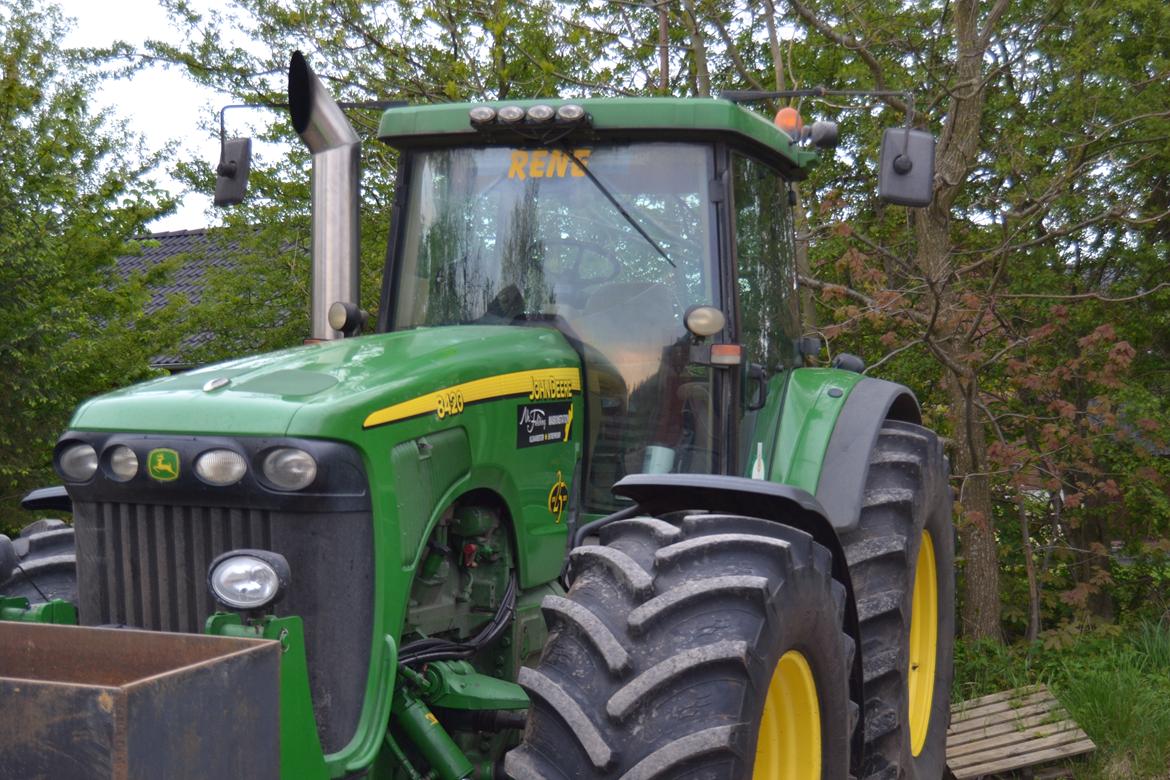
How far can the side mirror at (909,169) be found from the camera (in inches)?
167

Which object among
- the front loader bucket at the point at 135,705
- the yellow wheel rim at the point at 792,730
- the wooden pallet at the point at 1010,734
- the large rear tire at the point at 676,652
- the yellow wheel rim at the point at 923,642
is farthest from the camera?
the wooden pallet at the point at 1010,734

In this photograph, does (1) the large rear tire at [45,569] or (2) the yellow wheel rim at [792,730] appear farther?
(1) the large rear tire at [45,569]

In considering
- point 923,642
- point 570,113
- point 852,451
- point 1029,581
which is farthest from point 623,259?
point 1029,581

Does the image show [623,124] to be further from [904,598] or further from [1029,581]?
[1029,581]

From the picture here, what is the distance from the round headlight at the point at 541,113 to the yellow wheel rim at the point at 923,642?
2.24 m

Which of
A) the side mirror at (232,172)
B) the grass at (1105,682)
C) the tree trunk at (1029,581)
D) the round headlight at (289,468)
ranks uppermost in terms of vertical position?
the side mirror at (232,172)

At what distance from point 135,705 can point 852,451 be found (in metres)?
2.73

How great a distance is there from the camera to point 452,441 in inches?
138

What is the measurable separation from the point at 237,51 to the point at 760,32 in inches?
170

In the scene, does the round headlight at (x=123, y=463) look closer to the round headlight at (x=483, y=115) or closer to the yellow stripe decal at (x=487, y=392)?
the yellow stripe decal at (x=487, y=392)

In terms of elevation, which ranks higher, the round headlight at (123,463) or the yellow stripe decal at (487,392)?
the yellow stripe decal at (487,392)

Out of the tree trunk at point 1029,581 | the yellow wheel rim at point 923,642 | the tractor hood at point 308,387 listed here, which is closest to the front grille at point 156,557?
the tractor hood at point 308,387

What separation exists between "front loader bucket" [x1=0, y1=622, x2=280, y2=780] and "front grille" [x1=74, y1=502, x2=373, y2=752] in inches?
16.4

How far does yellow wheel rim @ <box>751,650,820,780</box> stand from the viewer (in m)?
3.38
